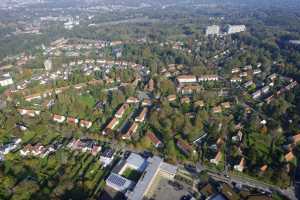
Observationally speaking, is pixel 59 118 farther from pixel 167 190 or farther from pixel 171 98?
pixel 167 190

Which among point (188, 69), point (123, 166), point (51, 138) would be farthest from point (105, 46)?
point (123, 166)

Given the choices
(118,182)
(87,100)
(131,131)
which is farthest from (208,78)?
(118,182)

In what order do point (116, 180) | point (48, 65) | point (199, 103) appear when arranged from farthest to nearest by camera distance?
point (48, 65) < point (199, 103) < point (116, 180)

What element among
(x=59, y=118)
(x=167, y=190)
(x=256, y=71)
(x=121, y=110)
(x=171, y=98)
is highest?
(x=256, y=71)

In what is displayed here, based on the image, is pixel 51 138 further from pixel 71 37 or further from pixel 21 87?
pixel 71 37

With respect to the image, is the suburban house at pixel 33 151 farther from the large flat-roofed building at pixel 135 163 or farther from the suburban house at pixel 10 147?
the large flat-roofed building at pixel 135 163

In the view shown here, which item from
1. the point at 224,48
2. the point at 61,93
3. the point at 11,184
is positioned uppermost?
the point at 224,48
